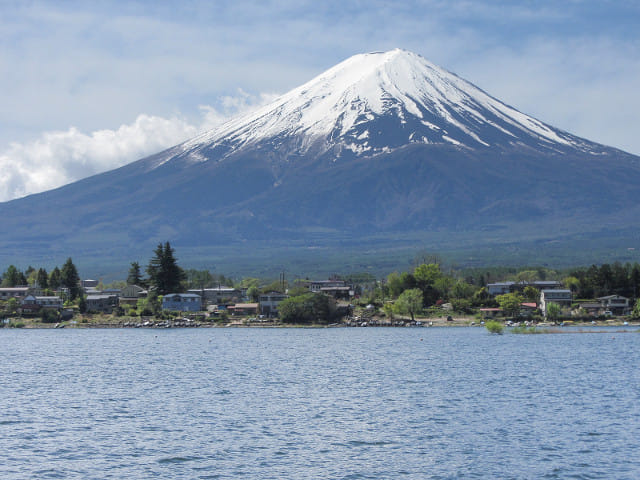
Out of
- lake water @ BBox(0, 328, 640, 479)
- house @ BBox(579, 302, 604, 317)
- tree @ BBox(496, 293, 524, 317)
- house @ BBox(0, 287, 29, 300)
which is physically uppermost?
house @ BBox(0, 287, 29, 300)

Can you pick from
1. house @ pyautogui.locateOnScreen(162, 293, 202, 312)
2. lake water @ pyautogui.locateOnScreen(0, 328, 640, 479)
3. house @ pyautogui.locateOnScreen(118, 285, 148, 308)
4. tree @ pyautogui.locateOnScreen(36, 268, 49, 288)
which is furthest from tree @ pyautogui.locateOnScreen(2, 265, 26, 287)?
lake water @ pyautogui.locateOnScreen(0, 328, 640, 479)

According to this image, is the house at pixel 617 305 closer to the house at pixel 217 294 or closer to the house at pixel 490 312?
the house at pixel 490 312

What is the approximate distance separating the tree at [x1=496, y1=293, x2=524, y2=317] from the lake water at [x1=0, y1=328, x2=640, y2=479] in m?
31.4

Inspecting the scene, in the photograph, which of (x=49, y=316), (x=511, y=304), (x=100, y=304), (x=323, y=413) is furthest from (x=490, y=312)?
(x=323, y=413)

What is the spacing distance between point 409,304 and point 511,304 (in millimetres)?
11040

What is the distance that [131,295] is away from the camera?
10881 centimetres

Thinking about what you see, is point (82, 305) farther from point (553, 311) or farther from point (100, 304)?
point (553, 311)

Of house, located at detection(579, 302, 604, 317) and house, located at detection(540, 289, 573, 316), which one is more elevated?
house, located at detection(540, 289, 573, 316)

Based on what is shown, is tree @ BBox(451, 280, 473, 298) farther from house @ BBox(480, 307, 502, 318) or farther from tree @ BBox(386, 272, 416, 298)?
house @ BBox(480, 307, 502, 318)

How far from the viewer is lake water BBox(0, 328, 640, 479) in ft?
87.4

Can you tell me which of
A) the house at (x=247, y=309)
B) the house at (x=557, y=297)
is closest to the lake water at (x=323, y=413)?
the house at (x=557, y=297)

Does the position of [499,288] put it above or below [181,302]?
below

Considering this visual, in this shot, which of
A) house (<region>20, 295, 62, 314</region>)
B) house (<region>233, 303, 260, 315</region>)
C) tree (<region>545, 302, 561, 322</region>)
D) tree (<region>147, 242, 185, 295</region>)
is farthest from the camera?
tree (<region>147, 242, 185, 295</region>)

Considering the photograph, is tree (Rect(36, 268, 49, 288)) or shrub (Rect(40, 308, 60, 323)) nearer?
shrub (Rect(40, 308, 60, 323))
